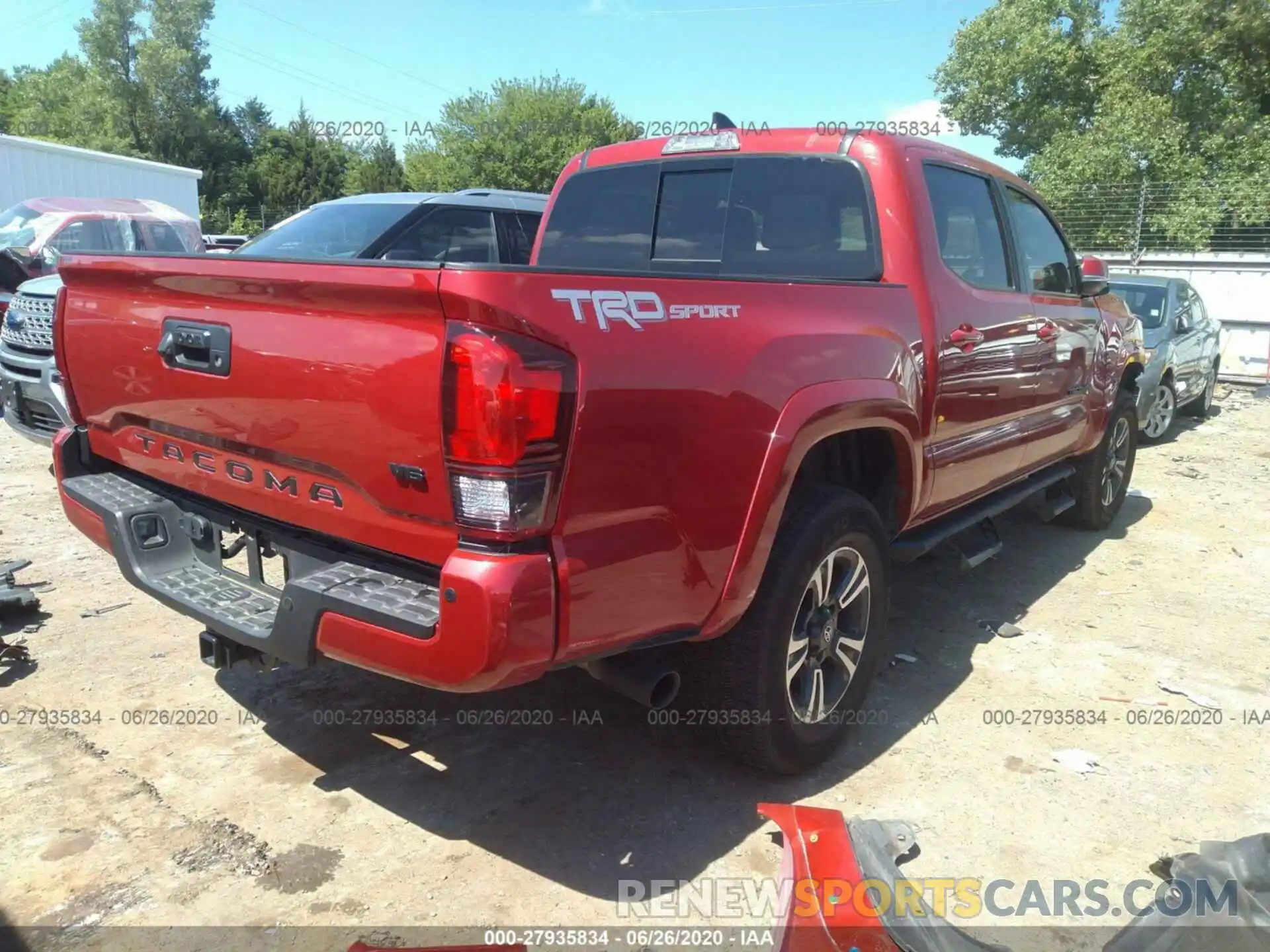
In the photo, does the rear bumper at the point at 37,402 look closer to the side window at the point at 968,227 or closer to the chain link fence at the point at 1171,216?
the side window at the point at 968,227

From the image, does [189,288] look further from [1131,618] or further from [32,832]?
[1131,618]

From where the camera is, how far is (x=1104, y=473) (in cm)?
611

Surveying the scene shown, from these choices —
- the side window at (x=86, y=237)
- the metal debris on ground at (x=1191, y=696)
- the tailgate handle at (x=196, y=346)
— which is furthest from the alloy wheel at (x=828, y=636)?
the side window at (x=86, y=237)

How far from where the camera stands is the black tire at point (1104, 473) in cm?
597

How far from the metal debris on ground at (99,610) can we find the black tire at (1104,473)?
5398 mm

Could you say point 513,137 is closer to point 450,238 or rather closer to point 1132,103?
point 1132,103

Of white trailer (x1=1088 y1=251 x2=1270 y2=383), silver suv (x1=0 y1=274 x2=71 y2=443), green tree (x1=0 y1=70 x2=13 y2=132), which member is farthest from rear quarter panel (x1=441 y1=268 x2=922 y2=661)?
green tree (x1=0 y1=70 x2=13 y2=132)

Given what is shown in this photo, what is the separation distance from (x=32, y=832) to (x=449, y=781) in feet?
3.92

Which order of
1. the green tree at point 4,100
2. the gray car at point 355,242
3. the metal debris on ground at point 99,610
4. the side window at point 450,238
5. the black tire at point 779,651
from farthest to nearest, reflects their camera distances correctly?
1. the green tree at point 4,100
2. the side window at point 450,238
3. the gray car at point 355,242
4. the metal debris on ground at point 99,610
5. the black tire at point 779,651

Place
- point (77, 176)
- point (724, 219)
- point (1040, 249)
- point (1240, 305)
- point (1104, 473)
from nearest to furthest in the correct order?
1. point (724, 219)
2. point (1040, 249)
3. point (1104, 473)
4. point (1240, 305)
5. point (77, 176)

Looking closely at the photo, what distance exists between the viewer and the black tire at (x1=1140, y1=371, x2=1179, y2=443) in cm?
941

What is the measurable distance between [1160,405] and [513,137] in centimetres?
3972

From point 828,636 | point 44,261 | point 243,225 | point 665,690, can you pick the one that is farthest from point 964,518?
point 243,225

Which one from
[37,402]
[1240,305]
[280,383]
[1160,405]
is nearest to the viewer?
[280,383]
